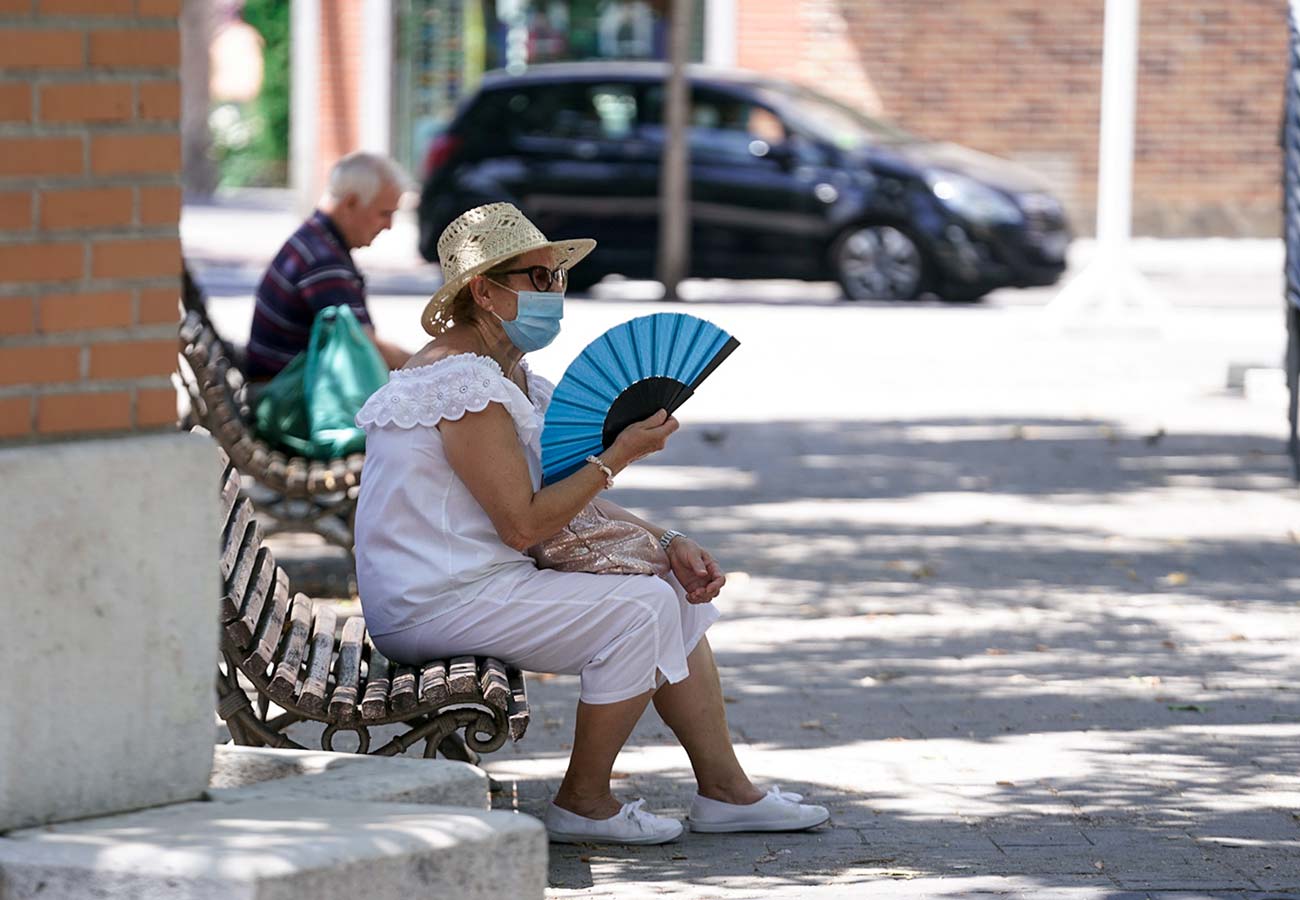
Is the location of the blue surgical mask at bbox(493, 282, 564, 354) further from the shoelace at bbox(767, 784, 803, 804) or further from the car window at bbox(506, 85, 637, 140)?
the car window at bbox(506, 85, 637, 140)

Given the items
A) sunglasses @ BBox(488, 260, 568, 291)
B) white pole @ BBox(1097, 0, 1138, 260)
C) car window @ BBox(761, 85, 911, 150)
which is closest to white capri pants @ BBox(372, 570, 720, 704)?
sunglasses @ BBox(488, 260, 568, 291)

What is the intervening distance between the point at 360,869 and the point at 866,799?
2.07 metres

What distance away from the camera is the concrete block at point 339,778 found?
4176mm

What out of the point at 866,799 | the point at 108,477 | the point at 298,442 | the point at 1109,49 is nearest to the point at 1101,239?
the point at 1109,49

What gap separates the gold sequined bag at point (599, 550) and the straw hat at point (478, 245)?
561 mm

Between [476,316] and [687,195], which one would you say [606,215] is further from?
[476,316]

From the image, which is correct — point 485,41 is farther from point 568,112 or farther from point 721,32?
point 568,112

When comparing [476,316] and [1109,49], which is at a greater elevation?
[1109,49]

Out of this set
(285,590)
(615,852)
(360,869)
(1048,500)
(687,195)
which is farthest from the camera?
(687,195)

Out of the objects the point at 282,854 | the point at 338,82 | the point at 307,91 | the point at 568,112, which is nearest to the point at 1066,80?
Answer: the point at 568,112

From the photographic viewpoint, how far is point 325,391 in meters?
7.48

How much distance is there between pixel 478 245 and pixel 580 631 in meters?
0.88

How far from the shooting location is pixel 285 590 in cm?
543

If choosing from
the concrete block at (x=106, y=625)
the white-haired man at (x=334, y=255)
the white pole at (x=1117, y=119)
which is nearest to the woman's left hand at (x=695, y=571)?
the concrete block at (x=106, y=625)
